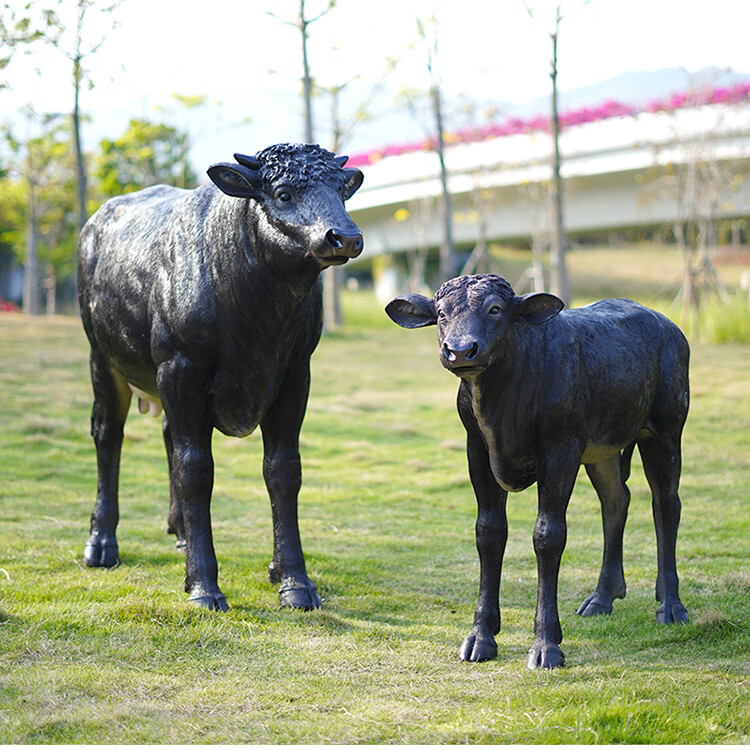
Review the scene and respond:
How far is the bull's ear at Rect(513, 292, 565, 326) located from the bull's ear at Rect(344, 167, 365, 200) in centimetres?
134

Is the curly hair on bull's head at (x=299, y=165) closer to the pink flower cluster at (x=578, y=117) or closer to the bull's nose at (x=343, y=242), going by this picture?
the bull's nose at (x=343, y=242)

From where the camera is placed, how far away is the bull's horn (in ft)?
18.3

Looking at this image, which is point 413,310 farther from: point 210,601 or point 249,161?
point 210,601

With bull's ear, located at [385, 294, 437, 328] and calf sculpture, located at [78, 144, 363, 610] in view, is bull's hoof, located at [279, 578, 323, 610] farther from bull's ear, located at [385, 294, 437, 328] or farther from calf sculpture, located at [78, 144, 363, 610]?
bull's ear, located at [385, 294, 437, 328]

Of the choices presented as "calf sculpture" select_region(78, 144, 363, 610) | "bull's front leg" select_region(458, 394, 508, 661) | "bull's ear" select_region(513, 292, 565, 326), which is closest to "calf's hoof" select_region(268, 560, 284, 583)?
"calf sculpture" select_region(78, 144, 363, 610)

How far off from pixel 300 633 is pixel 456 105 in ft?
86.9

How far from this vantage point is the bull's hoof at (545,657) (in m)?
4.74

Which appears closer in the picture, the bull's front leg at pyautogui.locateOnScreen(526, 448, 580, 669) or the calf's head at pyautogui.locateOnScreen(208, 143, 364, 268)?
the bull's front leg at pyautogui.locateOnScreen(526, 448, 580, 669)

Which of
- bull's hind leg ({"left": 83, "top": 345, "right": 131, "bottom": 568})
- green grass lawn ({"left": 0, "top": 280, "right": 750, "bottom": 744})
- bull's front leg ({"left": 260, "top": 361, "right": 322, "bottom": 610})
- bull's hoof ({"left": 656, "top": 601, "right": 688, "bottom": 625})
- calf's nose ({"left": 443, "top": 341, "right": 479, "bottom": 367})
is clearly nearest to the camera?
green grass lawn ({"left": 0, "top": 280, "right": 750, "bottom": 744})

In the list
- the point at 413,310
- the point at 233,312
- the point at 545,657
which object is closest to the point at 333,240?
the point at 413,310

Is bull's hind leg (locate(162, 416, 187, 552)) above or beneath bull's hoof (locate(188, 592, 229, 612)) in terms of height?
above

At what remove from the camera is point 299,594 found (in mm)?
5969

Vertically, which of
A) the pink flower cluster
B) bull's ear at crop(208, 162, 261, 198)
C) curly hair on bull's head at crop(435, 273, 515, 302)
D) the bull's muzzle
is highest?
the pink flower cluster

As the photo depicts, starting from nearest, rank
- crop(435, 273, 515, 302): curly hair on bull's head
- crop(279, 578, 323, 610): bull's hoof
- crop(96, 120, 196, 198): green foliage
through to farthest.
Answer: crop(435, 273, 515, 302): curly hair on bull's head
crop(279, 578, 323, 610): bull's hoof
crop(96, 120, 196, 198): green foliage
